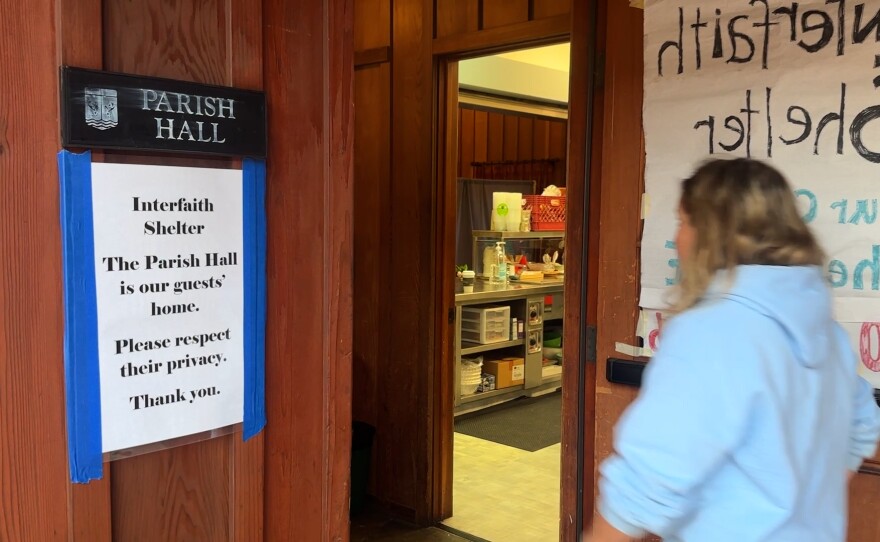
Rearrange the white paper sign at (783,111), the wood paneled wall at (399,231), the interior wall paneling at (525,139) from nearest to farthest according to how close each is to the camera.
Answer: the white paper sign at (783,111), the wood paneled wall at (399,231), the interior wall paneling at (525,139)

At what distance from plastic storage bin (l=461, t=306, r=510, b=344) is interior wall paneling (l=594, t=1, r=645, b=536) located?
127 inches

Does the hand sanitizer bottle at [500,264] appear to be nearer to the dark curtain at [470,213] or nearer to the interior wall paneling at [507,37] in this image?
the dark curtain at [470,213]

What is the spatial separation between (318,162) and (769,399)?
3.48 ft

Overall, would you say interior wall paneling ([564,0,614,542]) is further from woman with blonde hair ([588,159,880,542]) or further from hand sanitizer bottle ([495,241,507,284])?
hand sanitizer bottle ([495,241,507,284])

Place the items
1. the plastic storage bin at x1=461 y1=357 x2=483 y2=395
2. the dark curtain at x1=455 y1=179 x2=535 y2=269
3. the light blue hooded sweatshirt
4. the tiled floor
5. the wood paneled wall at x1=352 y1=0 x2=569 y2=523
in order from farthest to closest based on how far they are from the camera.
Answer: the dark curtain at x1=455 y1=179 x2=535 y2=269, the plastic storage bin at x1=461 y1=357 x2=483 y2=395, the tiled floor, the wood paneled wall at x1=352 y1=0 x2=569 y2=523, the light blue hooded sweatshirt

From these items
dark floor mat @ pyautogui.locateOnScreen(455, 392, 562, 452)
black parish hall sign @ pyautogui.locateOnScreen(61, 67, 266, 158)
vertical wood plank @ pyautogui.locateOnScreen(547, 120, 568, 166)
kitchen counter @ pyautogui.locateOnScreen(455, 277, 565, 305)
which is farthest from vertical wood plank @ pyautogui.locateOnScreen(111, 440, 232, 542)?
vertical wood plank @ pyautogui.locateOnScreen(547, 120, 568, 166)

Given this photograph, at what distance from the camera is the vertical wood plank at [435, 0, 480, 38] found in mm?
3387

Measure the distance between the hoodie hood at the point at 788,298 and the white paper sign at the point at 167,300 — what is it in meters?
0.94

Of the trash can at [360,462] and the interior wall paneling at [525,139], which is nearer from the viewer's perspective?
the trash can at [360,462]

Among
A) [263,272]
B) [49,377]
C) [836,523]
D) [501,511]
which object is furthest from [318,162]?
[501,511]

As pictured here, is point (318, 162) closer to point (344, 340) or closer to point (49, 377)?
point (344, 340)

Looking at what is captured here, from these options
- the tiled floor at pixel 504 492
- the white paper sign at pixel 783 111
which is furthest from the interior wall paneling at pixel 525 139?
the white paper sign at pixel 783 111

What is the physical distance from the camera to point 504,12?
329 centimetres

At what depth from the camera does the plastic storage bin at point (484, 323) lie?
18.3 ft
